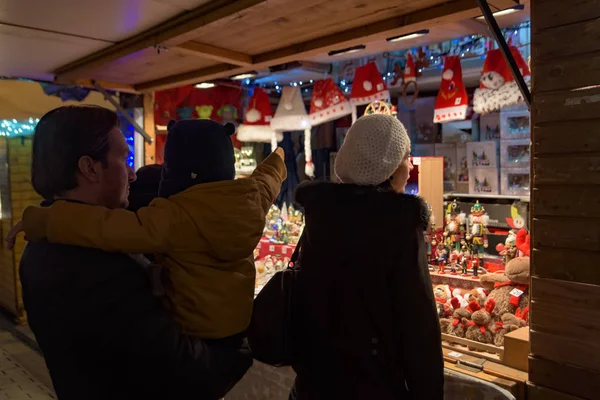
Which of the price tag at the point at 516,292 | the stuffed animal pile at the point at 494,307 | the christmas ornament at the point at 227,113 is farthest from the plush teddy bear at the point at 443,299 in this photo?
the christmas ornament at the point at 227,113

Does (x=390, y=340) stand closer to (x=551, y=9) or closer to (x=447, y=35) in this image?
(x=551, y=9)

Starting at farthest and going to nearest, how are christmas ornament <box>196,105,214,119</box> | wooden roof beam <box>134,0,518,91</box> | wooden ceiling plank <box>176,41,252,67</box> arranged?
1. christmas ornament <box>196,105,214,119</box>
2. wooden ceiling plank <box>176,41,252,67</box>
3. wooden roof beam <box>134,0,518,91</box>

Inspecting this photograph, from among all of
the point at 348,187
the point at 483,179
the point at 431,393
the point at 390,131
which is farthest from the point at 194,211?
the point at 483,179

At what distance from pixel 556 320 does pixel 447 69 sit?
8.86 ft

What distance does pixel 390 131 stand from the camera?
5.06 ft

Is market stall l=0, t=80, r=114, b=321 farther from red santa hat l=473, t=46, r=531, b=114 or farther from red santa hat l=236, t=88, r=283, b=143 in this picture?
red santa hat l=473, t=46, r=531, b=114

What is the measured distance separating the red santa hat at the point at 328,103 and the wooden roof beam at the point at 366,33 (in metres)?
1.46

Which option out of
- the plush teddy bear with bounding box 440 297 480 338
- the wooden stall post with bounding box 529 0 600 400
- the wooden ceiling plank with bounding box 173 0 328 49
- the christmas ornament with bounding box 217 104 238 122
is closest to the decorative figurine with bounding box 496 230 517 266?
the plush teddy bear with bounding box 440 297 480 338

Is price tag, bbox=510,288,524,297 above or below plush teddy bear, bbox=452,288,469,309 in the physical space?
above

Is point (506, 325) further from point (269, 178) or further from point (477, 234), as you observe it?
point (269, 178)

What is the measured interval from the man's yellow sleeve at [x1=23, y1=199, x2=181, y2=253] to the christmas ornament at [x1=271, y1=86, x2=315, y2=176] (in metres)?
4.16

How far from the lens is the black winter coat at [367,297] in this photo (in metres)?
1.43

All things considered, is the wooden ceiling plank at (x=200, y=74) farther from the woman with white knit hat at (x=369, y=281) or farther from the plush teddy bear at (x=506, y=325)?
the plush teddy bear at (x=506, y=325)

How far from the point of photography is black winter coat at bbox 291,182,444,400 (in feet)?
4.68
